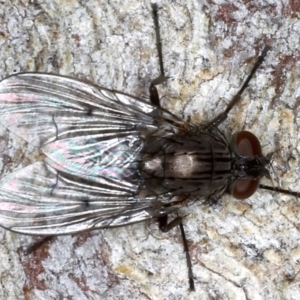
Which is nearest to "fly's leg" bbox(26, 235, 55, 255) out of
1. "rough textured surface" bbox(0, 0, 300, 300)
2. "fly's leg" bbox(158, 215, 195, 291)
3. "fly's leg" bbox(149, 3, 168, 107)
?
"rough textured surface" bbox(0, 0, 300, 300)

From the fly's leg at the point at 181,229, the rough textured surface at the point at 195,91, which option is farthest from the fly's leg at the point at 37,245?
the fly's leg at the point at 181,229

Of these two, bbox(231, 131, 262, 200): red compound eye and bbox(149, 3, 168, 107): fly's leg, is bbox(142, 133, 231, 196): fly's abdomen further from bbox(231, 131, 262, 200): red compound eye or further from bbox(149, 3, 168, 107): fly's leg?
bbox(149, 3, 168, 107): fly's leg

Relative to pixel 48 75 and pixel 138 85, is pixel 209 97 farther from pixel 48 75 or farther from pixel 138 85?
pixel 48 75

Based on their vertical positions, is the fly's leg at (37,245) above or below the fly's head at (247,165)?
below

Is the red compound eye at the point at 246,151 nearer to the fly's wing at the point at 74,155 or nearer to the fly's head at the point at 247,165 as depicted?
the fly's head at the point at 247,165

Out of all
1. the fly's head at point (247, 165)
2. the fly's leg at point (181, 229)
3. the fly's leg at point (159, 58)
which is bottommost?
the fly's leg at point (181, 229)

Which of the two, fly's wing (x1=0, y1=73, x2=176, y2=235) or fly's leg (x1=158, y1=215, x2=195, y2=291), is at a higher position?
fly's wing (x1=0, y1=73, x2=176, y2=235)

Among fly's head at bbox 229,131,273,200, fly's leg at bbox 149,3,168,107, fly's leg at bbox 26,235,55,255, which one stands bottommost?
fly's leg at bbox 26,235,55,255
